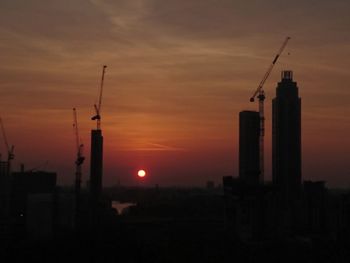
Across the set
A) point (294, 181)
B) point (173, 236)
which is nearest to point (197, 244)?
point (173, 236)

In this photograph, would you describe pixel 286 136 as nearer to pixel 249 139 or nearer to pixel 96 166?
pixel 249 139

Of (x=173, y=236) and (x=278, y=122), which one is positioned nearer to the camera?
(x=173, y=236)

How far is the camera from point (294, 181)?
485 feet

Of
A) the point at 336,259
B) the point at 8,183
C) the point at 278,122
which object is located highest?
the point at 278,122

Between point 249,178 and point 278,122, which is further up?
point 278,122

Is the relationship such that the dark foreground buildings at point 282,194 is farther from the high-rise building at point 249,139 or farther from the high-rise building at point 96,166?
the high-rise building at point 96,166

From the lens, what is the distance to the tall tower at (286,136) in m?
149

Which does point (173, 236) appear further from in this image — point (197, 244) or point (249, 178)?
point (249, 178)

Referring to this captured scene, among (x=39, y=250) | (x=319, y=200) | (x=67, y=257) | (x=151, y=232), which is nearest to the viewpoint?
(x=67, y=257)

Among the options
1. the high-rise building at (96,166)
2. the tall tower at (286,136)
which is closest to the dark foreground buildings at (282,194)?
the tall tower at (286,136)

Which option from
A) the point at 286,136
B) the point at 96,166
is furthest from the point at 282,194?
the point at 96,166

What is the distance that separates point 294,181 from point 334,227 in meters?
34.0

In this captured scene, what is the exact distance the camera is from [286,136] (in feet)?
490

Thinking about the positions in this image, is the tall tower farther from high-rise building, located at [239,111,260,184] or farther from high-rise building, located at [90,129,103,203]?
high-rise building, located at [90,129,103,203]
